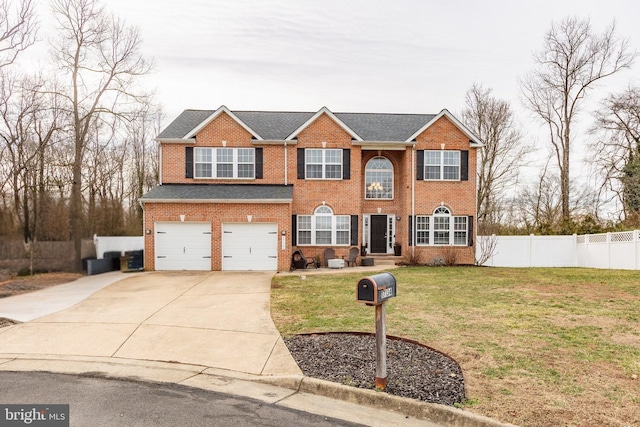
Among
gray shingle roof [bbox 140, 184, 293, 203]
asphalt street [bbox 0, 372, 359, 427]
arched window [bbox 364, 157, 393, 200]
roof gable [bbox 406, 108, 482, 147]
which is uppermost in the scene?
roof gable [bbox 406, 108, 482, 147]

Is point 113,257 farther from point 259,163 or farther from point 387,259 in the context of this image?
point 387,259

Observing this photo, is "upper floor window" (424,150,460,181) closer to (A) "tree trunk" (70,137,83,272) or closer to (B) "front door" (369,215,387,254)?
(B) "front door" (369,215,387,254)

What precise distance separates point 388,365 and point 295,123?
19.2 meters

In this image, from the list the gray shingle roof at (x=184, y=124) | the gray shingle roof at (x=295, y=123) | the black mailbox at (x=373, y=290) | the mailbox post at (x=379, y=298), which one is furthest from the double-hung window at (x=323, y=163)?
the black mailbox at (x=373, y=290)

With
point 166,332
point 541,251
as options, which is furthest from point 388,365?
point 541,251

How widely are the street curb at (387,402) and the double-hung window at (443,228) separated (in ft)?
58.0

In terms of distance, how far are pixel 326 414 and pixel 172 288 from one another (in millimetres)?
10474

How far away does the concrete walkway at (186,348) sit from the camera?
513 centimetres

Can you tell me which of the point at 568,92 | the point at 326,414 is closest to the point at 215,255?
the point at 326,414

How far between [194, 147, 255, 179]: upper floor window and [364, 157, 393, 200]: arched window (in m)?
6.16

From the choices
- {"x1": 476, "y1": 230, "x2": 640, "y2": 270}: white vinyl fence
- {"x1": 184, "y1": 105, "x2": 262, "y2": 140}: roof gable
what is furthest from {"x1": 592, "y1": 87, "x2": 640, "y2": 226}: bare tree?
{"x1": 184, "y1": 105, "x2": 262, "y2": 140}: roof gable

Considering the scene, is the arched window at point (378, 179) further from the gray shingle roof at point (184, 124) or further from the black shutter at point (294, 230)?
the gray shingle roof at point (184, 124)

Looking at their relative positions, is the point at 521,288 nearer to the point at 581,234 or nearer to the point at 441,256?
the point at 441,256

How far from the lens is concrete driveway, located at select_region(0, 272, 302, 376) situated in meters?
7.08
